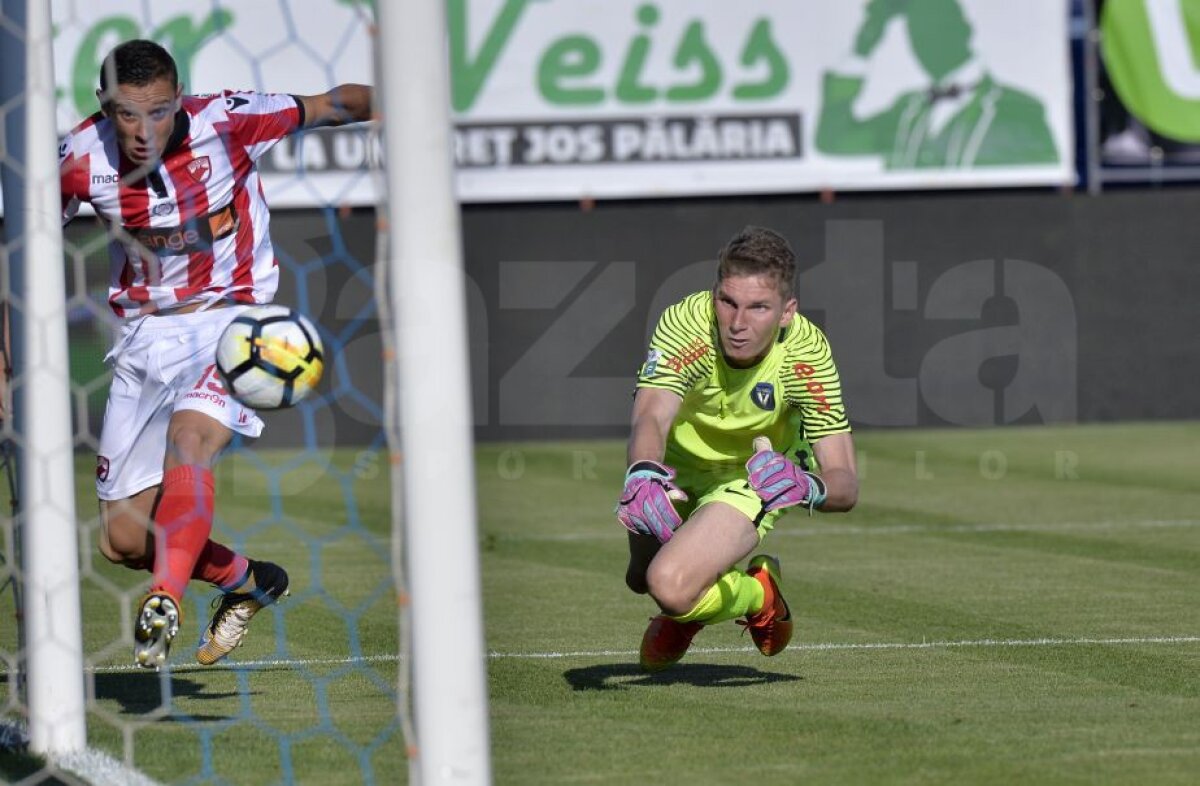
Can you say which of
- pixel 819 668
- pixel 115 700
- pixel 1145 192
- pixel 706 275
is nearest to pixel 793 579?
pixel 819 668

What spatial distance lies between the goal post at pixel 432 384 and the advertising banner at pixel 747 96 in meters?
13.5

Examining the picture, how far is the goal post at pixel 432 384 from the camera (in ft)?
12.1

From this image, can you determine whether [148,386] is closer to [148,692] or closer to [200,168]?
[200,168]

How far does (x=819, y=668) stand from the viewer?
6.67 m

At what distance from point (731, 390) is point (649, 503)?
849mm

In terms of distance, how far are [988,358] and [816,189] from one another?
7.16 ft

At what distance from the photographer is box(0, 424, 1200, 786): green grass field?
16.8ft

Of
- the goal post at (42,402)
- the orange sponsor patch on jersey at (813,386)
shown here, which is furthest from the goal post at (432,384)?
the orange sponsor patch on jersey at (813,386)

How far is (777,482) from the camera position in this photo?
5973 mm

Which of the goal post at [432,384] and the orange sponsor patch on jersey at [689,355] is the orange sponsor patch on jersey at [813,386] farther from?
the goal post at [432,384]

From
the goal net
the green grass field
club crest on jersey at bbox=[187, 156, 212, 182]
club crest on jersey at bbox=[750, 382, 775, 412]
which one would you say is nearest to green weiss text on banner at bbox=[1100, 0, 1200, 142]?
the green grass field

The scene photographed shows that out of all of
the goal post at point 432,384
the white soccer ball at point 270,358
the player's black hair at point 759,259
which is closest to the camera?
the goal post at point 432,384

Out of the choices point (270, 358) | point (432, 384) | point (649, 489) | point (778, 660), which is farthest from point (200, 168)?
point (432, 384)

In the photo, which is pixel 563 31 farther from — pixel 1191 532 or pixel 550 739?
pixel 550 739
